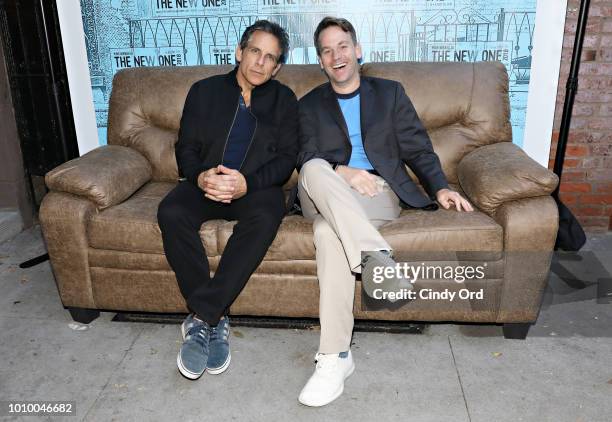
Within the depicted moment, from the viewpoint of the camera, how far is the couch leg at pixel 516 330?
2031 mm

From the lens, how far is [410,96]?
2479 millimetres

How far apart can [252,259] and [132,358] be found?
1.91 ft

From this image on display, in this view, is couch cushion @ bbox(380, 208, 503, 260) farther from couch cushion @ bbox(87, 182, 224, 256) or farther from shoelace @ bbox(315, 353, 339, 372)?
couch cushion @ bbox(87, 182, 224, 256)

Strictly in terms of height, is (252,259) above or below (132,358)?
above

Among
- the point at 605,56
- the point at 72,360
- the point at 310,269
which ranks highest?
the point at 605,56

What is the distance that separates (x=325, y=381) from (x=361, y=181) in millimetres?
764

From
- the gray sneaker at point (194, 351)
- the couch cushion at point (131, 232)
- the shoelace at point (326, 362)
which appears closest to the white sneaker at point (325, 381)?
the shoelace at point (326, 362)

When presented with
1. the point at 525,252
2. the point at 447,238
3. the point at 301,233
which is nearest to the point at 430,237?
the point at 447,238

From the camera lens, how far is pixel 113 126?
2646 millimetres

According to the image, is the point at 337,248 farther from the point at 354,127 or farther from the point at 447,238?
the point at 354,127

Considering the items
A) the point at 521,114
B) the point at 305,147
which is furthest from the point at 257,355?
the point at 521,114

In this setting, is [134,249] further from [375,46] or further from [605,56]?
[605,56]

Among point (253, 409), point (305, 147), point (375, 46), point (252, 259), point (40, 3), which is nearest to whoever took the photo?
point (253, 409)

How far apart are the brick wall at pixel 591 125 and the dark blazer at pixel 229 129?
159 centimetres
